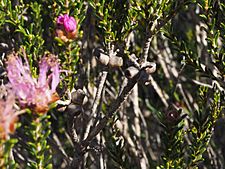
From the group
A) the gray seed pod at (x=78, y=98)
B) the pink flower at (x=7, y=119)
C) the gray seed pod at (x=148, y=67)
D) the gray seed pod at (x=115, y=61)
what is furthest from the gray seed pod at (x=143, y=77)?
the pink flower at (x=7, y=119)

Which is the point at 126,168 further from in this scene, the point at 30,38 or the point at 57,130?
the point at 57,130

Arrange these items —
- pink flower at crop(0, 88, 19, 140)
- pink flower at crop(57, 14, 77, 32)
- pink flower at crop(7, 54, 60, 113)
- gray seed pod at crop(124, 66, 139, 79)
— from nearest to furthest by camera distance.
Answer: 1. pink flower at crop(0, 88, 19, 140)
2. pink flower at crop(7, 54, 60, 113)
3. gray seed pod at crop(124, 66, 139, 79)
4. pink flower at crop(57, 14, 77, 32)

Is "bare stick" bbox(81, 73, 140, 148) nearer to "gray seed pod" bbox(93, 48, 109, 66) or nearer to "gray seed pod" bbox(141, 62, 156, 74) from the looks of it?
"gray seed pod" bbox(141, 62, 156, 74)

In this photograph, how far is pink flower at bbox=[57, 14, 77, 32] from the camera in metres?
1.67

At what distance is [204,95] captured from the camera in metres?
2.03

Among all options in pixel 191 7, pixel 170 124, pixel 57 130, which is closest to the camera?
pixel 170 124

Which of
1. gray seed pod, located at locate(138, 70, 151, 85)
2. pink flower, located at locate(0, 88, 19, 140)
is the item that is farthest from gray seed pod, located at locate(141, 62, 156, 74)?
pink flower, located at locate(0, 88, 19, 140)

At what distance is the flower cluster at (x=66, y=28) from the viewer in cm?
167

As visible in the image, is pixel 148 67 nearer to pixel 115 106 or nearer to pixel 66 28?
pixel 115 106

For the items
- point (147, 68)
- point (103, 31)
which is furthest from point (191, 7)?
point (147, 68)

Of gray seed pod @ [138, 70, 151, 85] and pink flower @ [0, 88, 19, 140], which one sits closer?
pink flower @ [0, 88, 19, 140]

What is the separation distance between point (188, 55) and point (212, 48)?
0.12 meters

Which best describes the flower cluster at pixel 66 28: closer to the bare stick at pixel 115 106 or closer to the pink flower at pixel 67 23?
the pink flower at pixel 67 23

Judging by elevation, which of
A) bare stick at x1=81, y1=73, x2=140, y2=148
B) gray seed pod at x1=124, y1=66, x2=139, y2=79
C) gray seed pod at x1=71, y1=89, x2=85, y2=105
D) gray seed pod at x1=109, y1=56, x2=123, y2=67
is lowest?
bare stick at x1=81, y1=73, x2=140, y2=148
